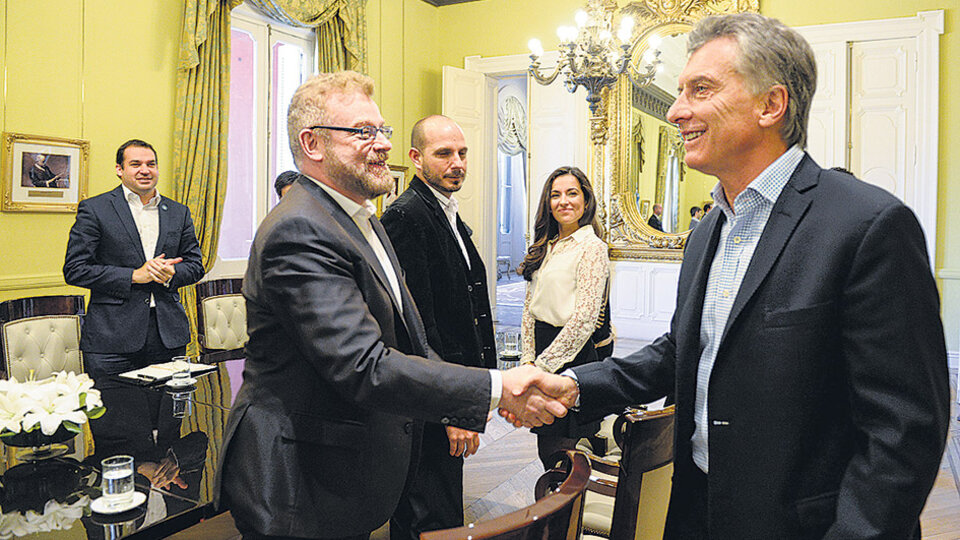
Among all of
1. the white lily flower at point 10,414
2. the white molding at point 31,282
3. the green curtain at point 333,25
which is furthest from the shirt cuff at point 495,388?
the green curtain at point 333,25

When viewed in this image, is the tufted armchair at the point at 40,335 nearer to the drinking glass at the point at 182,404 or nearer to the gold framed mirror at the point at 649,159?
the drinking glass at the point at 182,404

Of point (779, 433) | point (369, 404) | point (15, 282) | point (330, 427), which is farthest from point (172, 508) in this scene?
point (15, 282)

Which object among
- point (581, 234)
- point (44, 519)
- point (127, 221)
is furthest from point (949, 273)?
point (44, 519)

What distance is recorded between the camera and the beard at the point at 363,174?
1.66m

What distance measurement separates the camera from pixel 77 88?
4.72 metres

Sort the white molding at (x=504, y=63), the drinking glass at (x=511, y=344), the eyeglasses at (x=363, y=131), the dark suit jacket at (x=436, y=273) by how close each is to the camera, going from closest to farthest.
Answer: the eyeglasses at (x=363, y=131) < the dark suit jacket at (x=436, y=273) < the drinking glass at (x=511, y=344) < the white molding at (x=504, y=63)

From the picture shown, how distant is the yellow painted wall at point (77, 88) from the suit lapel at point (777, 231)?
4.68 metres

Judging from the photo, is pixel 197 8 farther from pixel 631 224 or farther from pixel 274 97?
pixel 631 224

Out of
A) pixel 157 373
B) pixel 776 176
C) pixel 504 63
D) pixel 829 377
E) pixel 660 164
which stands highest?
pixel 504 63

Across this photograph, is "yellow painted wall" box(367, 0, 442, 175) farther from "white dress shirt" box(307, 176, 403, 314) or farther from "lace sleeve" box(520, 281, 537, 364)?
"white dress shirt" box(307, 176, 403, 314)

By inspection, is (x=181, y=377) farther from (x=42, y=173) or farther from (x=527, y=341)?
(x=42, y=173)

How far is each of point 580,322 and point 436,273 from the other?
2.17ft

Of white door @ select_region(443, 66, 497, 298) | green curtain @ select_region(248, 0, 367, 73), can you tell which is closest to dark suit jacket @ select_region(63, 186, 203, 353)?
green curtain @ select_region(248, 0, 367, 73)

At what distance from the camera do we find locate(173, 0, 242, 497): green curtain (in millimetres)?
5328
